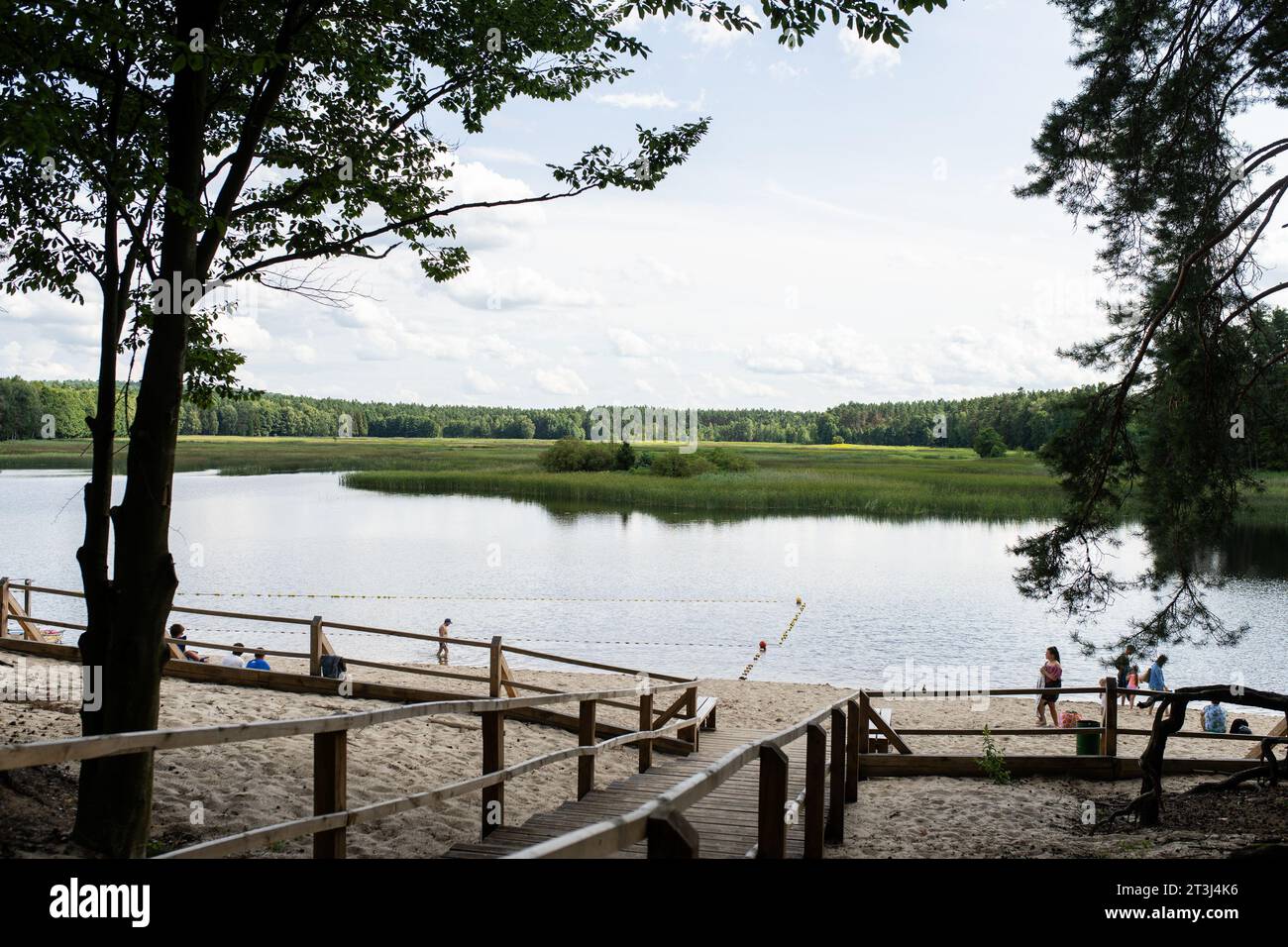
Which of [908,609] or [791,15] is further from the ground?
[791,15]

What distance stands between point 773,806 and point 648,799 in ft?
8.91

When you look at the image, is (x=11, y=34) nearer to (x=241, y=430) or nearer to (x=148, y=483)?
(x=148, y=483)

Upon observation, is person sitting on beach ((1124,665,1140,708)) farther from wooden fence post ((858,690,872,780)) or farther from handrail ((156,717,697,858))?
handrail ((156,717,697,858))

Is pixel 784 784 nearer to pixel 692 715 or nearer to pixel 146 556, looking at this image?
pixel 146 556

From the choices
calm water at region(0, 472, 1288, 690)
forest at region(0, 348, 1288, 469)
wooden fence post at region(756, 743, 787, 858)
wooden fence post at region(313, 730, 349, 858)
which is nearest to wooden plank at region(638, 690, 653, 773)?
wooden fence post at region(313, 730, 349, 858)

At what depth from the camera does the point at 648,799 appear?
6.62 meters

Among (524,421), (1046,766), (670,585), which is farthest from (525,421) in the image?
(1046,766)

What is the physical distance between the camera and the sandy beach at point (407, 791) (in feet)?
23.2

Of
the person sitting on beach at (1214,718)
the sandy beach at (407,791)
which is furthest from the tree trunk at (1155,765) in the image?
the person sitting on beach at (1214,718)

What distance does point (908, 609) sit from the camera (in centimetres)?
3541
